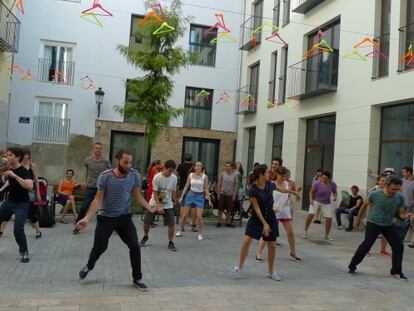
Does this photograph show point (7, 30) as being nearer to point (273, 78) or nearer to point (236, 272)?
point (273, 78)

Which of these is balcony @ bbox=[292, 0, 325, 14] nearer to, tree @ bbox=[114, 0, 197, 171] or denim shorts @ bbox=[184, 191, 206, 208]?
tree @ bbox=[114, 0, 197, 171]

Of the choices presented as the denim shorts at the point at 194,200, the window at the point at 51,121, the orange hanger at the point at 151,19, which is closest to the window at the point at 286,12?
the orange hanger at the point at 151,19

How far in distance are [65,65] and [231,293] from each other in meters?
18.9

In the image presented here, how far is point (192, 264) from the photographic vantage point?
26.0 ft

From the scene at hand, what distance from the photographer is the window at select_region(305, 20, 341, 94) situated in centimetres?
1567

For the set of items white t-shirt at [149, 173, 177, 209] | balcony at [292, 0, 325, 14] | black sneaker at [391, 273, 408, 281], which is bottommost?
black sneaker at [391, 273, 408, 281]

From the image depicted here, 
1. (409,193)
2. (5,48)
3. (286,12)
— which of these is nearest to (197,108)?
(286,12)

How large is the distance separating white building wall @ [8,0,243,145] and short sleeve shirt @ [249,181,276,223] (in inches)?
662

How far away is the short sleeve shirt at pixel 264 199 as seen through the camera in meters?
7.12

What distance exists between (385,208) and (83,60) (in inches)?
716

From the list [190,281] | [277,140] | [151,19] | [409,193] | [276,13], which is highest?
[276,13]

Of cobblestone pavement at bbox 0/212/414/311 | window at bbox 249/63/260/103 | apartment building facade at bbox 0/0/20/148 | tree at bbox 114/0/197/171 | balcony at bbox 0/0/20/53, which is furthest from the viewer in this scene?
window at bbox 249/63/260/103

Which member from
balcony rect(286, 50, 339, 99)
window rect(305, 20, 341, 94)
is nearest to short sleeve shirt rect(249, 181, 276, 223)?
balcony rect(286, 50, 339, 99)

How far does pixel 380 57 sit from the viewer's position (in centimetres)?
1371
